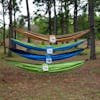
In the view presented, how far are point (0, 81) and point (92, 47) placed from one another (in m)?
8.90

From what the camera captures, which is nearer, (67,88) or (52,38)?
(67,88)

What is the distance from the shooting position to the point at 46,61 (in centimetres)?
1269

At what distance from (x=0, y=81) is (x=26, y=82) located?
0.88 metres

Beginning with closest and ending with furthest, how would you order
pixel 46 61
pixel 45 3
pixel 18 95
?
1. pixel 18 95
2. pixel 46 61
3. pixel 45 3

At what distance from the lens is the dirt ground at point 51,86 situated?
29.3 feet

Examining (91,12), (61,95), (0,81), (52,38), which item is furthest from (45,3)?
(61,95)

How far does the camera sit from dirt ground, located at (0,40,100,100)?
29.3 feet

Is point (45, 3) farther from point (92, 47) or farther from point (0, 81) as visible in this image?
point (0, 81)

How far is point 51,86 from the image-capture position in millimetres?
10523

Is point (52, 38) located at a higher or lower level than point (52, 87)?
higher

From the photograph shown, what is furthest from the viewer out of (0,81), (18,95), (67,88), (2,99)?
(0,81)

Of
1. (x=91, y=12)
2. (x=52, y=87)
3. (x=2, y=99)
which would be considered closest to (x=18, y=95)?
(x=2, y=99)

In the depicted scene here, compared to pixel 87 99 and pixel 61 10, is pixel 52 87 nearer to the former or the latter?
pixel 87 99

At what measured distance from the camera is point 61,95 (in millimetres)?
9094
